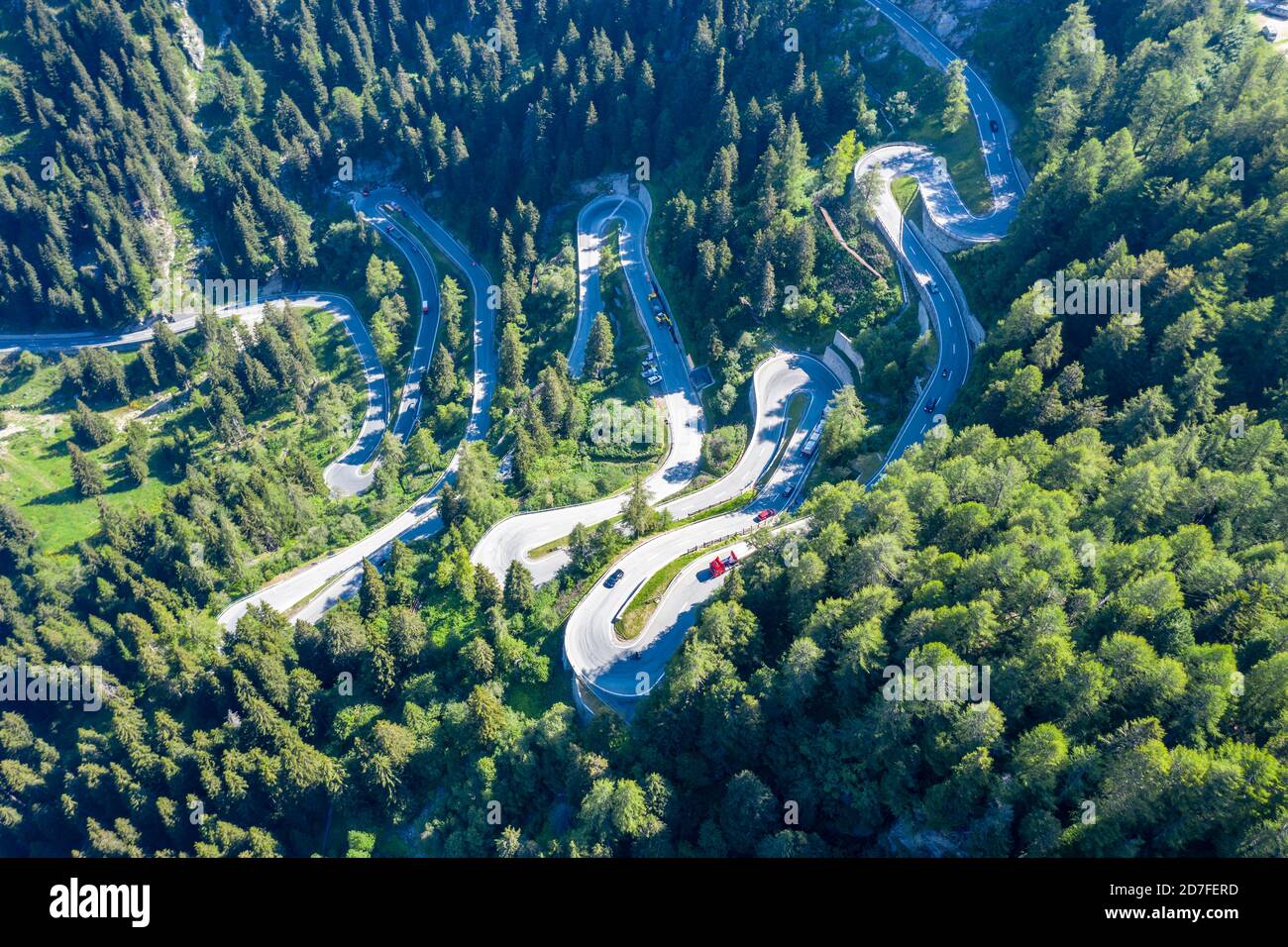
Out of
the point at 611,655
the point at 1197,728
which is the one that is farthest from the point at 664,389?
the point at 1197,728

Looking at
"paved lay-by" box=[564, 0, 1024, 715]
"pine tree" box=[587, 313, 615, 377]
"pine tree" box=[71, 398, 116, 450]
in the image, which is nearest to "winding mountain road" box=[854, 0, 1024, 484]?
"paved lay-by" box=[564, 0, 1024, 715]

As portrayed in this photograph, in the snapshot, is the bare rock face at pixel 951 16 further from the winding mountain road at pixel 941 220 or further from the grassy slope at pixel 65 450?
the grassy slope at pixel 65 450

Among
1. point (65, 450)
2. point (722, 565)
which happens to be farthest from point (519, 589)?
point (65, 450)

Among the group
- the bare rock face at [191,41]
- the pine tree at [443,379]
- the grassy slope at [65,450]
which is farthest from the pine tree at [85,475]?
the bare rock face at [191,41]

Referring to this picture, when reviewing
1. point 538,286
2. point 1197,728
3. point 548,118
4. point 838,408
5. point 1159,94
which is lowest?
point 1197,728

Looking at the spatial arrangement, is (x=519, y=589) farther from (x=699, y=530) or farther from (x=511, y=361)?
(x=511, y=361)

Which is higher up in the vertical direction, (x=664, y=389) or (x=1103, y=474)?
(x=664, y=389)
